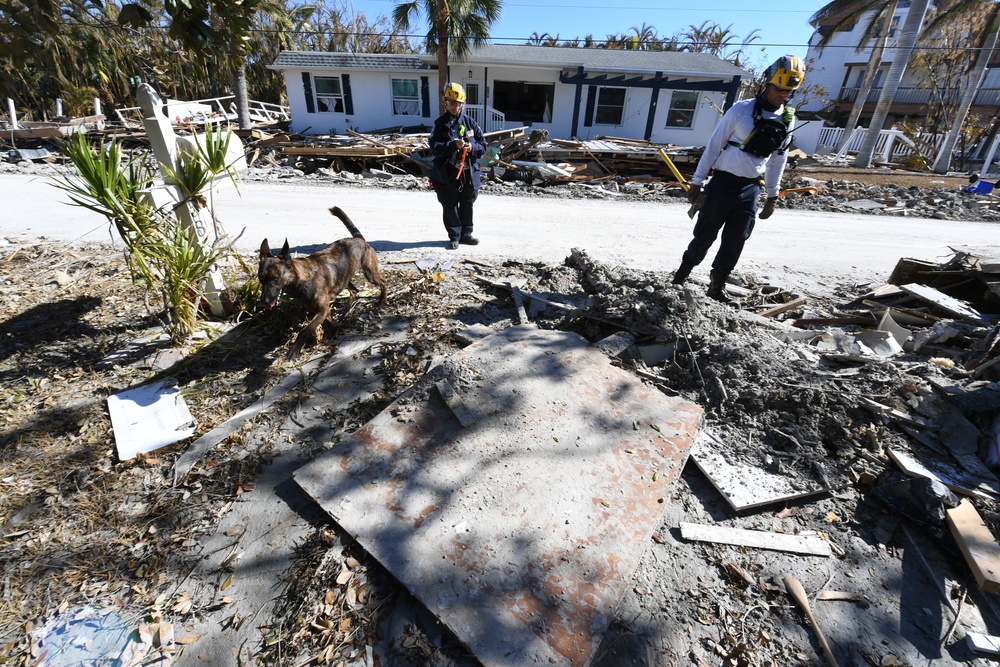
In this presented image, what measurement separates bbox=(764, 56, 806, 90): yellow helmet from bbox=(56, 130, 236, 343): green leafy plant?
458cm

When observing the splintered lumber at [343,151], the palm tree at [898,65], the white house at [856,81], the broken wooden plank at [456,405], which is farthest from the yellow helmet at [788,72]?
the white house at [856,81]

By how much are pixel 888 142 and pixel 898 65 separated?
4.41 metres

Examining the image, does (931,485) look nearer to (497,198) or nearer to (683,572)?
(683,572)

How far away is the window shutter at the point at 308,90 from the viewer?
20734 mm

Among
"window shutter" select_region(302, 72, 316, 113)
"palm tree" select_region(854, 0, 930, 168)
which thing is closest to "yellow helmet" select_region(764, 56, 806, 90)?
"palm tree" select_region(854, 0, 930, 168)

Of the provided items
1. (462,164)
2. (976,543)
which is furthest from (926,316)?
(462,164)

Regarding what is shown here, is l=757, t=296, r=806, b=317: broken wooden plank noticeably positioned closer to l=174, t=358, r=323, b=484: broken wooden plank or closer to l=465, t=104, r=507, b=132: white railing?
l=174, t=358, r=323, b=484: broken wooden plank

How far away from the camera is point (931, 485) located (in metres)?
2.48

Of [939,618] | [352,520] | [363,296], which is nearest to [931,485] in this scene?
[939,618]

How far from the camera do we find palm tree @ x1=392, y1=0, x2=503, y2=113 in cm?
1502

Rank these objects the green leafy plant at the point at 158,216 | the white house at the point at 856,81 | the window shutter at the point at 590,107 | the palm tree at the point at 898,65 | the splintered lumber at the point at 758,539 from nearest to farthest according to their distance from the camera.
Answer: the splintered lumber at the point at 758,539, the green leafy plant at the point at 158,216, the palm tree at the point at 898,65, the window shutter at the point at 590,107, the white house at the point at 856,81

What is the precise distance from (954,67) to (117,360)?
117 ft

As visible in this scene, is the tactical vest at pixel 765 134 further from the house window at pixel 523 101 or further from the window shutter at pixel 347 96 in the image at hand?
the window shutter at pixel 347 96

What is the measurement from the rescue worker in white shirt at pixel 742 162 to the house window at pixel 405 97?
1972 cm
